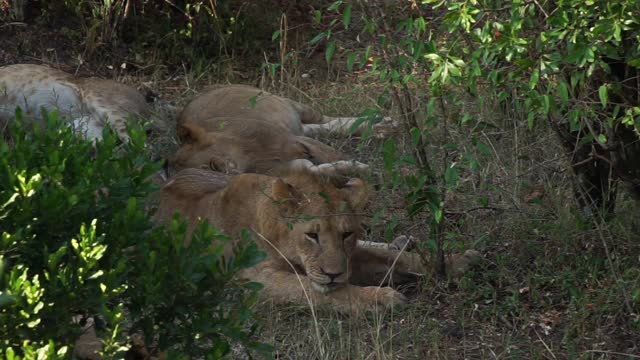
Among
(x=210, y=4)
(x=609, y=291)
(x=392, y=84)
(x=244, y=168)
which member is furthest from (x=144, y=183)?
(x=210, y=4)

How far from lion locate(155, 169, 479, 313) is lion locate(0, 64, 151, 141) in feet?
6.03

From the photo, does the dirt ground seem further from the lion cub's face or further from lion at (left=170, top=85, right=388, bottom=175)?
lion at (left=170, top=85, right=388, bottom=175)

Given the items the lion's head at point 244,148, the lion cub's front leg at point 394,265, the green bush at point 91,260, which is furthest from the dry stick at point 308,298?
the lion's head at point 244,148

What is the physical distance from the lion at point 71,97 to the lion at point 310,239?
184 cm

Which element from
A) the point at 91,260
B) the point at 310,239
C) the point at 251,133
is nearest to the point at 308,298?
the point at 310,239

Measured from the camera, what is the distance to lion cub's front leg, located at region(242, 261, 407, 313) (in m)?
4.73

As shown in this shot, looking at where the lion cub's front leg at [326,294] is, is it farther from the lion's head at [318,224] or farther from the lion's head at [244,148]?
the lion's head at [244,148]

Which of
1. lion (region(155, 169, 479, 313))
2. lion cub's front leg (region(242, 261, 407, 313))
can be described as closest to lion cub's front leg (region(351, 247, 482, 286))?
lion (region(155, 169, 479, 313))

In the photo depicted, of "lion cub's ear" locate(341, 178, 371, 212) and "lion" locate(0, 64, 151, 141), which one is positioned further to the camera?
"lion" locate(0, 64, 151, 141)

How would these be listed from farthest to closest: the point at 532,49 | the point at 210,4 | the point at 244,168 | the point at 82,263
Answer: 1. the point at 210,4
2. the point at 244,168
3. the point at 532,49
4. the point at 82,263

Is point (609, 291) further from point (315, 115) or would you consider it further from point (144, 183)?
point (315, 115)

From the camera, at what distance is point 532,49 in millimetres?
4234

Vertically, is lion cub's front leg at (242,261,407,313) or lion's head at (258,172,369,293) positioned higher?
lion's head at (258,172,369,293)

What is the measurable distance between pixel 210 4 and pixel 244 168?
86.2 inches
